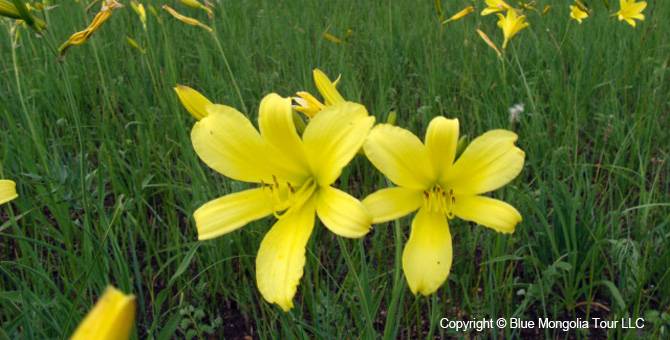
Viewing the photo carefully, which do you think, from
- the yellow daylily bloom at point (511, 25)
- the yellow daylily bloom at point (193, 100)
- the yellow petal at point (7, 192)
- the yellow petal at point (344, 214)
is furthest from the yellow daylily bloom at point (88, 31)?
the yellow daylily bloom at point (511, 25)

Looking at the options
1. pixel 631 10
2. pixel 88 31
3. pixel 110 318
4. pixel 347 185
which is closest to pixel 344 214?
pixel 110 318

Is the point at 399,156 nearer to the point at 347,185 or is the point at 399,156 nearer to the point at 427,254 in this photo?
the point at 427,254

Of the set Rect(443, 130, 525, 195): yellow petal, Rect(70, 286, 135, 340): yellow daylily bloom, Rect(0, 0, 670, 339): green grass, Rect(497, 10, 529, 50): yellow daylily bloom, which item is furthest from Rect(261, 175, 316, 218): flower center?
Rect(497, 10, 529, 50): yellow daylily bloom

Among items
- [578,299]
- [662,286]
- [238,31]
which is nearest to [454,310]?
[578,299]

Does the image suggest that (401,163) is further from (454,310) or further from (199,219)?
(454,310)

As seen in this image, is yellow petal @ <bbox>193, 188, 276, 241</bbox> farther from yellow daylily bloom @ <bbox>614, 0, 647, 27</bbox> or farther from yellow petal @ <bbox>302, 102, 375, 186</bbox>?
yellow daylily bloom @ <bbox>614, 0, 647, 27</bbox>

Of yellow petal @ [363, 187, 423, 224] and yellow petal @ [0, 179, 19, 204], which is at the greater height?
yellow petal @ [363, 187, 423, 224]

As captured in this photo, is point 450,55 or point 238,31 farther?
point 238,31
